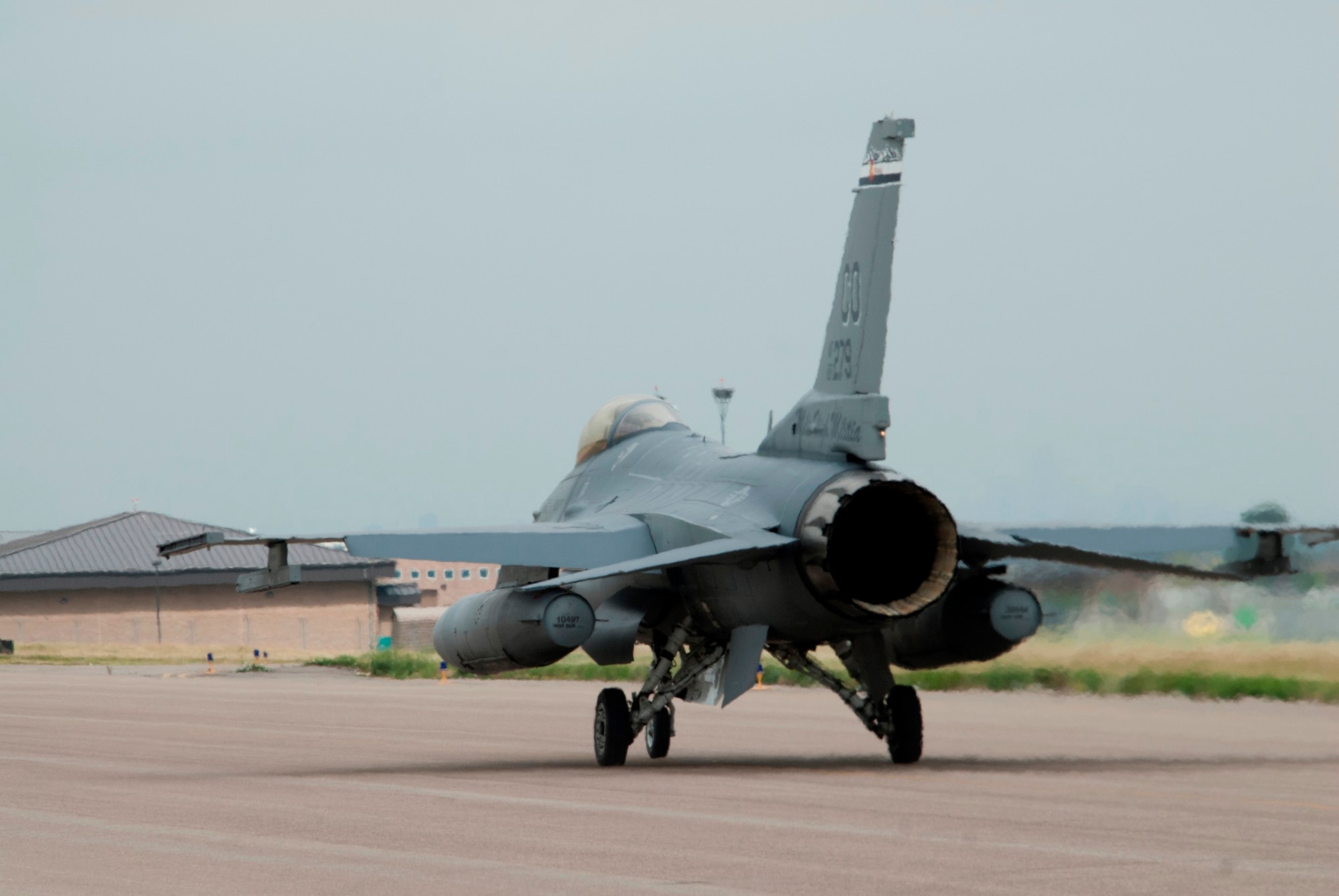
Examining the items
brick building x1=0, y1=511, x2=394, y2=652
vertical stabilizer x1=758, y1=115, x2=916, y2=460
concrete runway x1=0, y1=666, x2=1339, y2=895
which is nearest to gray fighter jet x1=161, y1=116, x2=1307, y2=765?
vertical stabilizer x1=758, y1=115, x2=916, y2=460

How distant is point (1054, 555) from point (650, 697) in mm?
4427

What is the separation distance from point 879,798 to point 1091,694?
17.5 meters

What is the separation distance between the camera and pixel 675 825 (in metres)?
12.6

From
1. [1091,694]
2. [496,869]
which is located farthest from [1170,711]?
[496,869]

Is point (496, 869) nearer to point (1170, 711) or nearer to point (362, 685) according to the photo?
point (1170, 711)

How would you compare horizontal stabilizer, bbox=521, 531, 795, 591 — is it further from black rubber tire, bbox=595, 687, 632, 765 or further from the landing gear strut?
the landing gear strut

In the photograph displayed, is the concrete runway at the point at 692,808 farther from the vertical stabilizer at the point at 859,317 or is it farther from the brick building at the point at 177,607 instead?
the brick building at the point at 177,607

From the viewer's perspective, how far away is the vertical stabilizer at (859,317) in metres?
17.3

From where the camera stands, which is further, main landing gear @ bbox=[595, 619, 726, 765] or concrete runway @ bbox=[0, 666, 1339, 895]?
main landing gear @ bbox=[595, 619, 726, 765]

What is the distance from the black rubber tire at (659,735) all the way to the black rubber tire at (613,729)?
36.9 inches

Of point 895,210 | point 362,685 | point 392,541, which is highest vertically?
point 895,210

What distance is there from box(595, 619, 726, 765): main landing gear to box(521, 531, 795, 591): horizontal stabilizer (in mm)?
2191

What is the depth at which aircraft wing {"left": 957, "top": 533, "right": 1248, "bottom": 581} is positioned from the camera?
1816 cm

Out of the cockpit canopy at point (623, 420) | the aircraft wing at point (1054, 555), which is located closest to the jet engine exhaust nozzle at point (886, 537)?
the aircraft wing at point (1054, 555)
